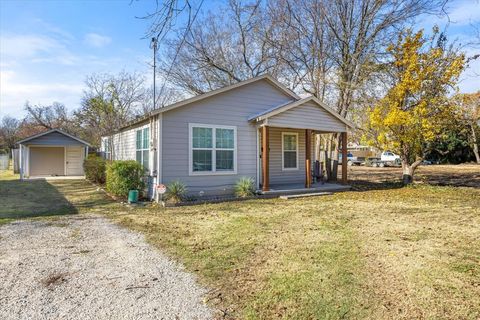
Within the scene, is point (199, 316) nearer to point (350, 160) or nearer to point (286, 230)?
point (286, 230)

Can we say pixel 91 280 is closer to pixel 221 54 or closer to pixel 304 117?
pixel 304 117

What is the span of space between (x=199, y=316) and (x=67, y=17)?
4.12 m

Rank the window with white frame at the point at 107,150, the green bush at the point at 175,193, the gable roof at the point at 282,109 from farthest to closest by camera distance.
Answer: the window with white frame at the point at 107,150 → the gable roof at the point at 282,109 → the green bush at the point at 175,193

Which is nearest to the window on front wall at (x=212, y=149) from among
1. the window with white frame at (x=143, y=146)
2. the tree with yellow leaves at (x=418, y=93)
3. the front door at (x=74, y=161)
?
the window with white frame at (x=143, y=146)

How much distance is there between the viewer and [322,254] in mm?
4566

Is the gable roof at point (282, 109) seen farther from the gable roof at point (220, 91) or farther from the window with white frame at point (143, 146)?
the window with white frame at point (143, 146)

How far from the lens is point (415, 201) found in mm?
9891

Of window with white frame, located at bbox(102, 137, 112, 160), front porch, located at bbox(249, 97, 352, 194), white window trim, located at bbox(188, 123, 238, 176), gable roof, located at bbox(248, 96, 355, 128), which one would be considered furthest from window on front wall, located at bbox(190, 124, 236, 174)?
window with white frame, located at bbox(102, 137, 112, 160)

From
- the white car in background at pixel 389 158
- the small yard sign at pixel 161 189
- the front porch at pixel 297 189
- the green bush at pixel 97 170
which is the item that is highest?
the white car in background at pixel 389 158

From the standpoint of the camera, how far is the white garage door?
2045 cm

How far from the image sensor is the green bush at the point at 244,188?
33.8 feet

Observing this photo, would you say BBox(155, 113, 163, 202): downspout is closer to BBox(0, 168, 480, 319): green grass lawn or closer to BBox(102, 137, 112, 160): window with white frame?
BBox(0, 168, 480, 319): green grass lawn


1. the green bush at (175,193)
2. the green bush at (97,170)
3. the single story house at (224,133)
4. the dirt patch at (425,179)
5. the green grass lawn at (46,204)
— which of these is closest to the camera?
the green grass lawn at (46,204)

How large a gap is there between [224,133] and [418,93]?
8591 mm
